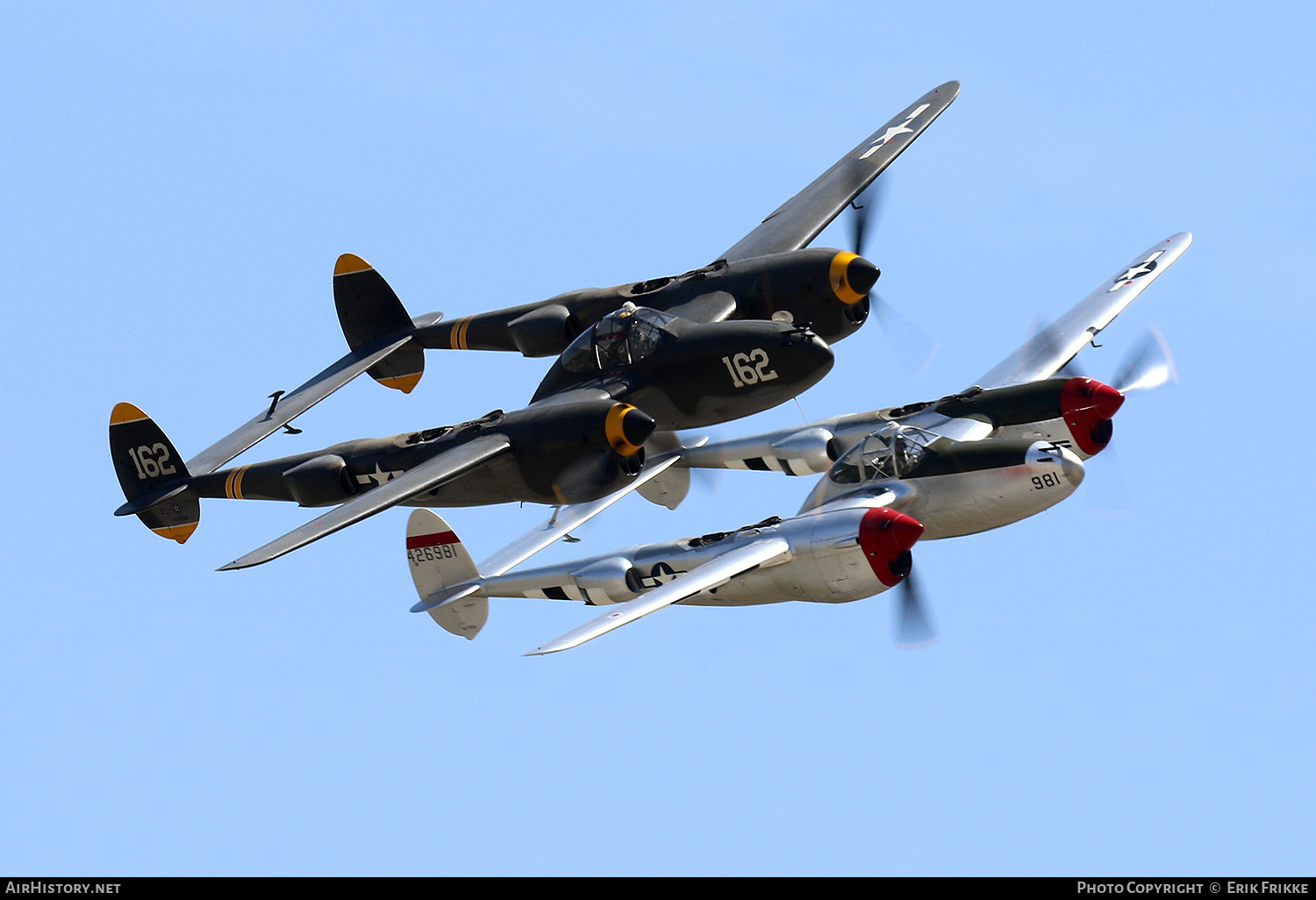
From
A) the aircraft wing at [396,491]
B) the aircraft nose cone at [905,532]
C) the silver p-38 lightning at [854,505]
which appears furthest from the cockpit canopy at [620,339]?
the aircraft nose cone at [905,532]

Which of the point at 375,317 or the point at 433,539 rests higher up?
the point at 375,317

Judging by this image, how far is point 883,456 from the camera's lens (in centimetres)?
3462

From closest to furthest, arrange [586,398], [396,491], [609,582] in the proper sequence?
[609,582]
[396,491]
[586,398]

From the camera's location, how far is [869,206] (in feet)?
139

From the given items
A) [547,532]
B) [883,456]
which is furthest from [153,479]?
[883,456]

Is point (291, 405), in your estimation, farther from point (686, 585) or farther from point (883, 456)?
point (883, 456)

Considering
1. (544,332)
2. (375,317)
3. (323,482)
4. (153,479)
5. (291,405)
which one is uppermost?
(375,317)

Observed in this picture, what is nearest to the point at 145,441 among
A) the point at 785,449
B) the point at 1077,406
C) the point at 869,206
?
the point at 785,449

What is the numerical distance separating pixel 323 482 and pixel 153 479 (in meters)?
4.79

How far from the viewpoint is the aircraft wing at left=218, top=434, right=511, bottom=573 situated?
33406mm

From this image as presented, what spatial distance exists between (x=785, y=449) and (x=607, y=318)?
172 inches

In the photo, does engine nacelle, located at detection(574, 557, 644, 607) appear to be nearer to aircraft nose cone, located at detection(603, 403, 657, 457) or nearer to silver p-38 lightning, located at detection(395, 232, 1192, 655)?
silver p-38 lightning, located at detection(395, 232, 1192, 655)

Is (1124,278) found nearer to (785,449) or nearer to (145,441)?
(785,449)

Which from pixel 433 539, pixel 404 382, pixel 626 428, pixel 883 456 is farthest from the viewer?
pixel 404 382
